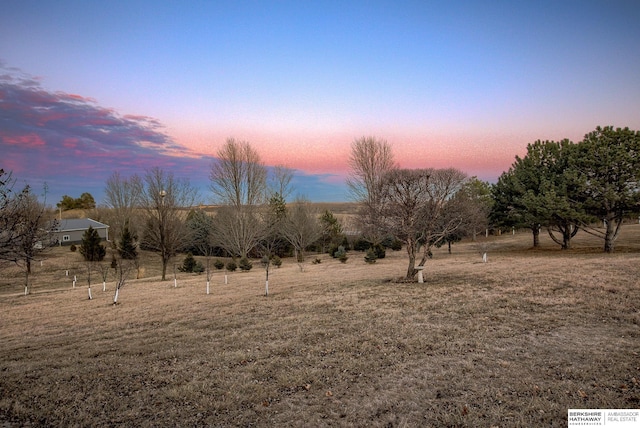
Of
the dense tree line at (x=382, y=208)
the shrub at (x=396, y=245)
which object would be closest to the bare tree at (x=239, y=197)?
the dense tree line at (x=382, y=208)

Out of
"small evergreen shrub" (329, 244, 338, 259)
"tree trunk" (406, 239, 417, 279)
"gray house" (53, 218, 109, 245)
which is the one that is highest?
"gray house" (53, 218, 109, 245)

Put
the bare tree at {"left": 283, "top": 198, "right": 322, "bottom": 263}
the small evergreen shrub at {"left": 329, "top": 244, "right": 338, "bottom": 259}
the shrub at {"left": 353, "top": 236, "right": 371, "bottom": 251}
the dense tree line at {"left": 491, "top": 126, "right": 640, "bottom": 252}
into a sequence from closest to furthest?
the dense tree line at {"left": 491, "top": 126, "right": 640, "bottom": 252} → the small evergreen shrub at {"left": 329, "top": 244, "right": 338, "bottom": 259} → the bare tree at {"left": 283, "top": 198, "right": 322, "bottom": 263} → the shrub at {"left": 353, "top": 236, "right": 371, "bottom": 251}

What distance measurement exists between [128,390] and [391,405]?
473cm

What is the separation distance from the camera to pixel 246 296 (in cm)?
1616

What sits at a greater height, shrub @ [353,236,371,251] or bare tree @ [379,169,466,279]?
bare tree @ [379,169,466,279]

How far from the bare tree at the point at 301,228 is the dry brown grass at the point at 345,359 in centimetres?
2629

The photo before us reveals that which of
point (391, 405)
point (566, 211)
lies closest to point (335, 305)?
point (391, 405)

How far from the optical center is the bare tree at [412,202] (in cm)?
1647

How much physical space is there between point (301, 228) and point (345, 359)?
33267 mm

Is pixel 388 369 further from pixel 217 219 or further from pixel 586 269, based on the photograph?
pixel 217 219

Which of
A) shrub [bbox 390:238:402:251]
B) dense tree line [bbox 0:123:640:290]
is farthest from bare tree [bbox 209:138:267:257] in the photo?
shrub [bbox 390:238:402:251]

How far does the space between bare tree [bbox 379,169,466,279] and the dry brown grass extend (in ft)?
10.2

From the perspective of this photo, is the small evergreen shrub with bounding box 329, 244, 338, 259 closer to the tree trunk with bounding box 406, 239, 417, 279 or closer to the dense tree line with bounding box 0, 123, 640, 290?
the dense tree line with bounding box 0, 123, 640, 290

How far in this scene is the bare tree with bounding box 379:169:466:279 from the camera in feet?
54.0
